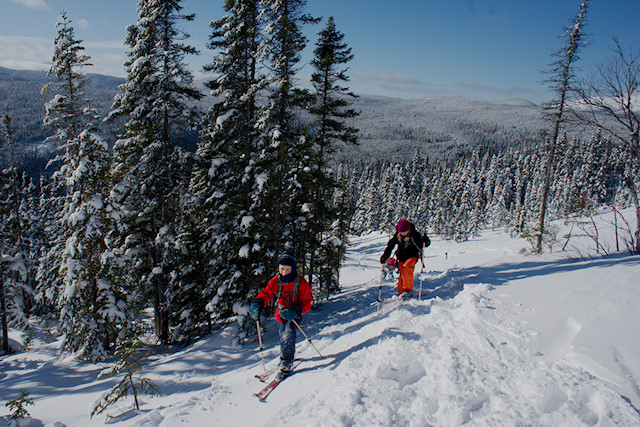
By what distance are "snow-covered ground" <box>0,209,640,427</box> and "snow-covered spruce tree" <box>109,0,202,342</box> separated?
5628 millimetres

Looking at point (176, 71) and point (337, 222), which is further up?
point (176, 71)

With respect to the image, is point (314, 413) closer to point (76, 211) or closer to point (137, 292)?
point (76, 211)

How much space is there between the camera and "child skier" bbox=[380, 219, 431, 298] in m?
8.65

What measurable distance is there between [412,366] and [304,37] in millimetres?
12635

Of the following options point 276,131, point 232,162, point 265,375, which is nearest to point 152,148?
point 232,162

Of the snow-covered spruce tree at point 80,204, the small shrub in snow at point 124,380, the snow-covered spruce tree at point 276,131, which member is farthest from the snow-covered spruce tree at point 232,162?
the small shrub in snow at point 124,380

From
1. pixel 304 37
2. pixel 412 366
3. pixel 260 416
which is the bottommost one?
pixel 260 416

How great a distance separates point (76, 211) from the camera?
11648mm

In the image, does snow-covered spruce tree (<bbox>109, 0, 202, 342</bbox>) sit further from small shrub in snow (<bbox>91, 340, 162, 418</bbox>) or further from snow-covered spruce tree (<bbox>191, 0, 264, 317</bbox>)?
small shrub in snow (<bbox>91, 340, 162, 418</bbox>)

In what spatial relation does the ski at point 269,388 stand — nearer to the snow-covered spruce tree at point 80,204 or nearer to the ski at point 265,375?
the ski at point 265,375

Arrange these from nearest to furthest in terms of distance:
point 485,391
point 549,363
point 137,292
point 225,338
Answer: point 485,391
point 549,363
point 225,338
point 137,292

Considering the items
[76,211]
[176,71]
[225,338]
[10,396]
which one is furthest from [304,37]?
[10,396]

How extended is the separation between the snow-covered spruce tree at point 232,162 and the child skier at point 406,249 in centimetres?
553

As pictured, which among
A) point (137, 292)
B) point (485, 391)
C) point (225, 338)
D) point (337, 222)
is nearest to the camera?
point (485, 391)
